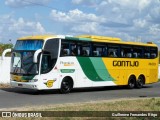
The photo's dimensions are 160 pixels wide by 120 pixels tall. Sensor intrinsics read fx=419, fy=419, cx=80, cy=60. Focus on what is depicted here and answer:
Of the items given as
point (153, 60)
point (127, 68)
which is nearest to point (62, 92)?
point (127, 68)

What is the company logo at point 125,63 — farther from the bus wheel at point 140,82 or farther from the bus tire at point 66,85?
the bus tire at point 66,85

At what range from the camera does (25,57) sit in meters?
21.6

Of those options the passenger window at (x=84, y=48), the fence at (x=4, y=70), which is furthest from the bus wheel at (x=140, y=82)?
the fence at (x=4, y=70)

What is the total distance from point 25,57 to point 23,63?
0.33 metres

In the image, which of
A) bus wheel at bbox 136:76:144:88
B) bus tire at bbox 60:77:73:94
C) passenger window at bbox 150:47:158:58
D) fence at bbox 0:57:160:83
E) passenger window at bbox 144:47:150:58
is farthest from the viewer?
passenger window at bbox 150:47:158:58

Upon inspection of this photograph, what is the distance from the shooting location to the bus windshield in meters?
21.2

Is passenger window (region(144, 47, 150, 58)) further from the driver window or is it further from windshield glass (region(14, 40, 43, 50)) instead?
windshield glass (region(14, 40, 43, 50))

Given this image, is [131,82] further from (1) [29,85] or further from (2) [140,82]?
(1) [29,85]

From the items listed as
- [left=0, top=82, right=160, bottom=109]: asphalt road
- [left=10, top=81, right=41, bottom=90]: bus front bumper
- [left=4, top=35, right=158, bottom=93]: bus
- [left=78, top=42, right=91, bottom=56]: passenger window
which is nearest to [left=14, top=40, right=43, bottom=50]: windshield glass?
[left=4, top=35, right=158, bottom=93]: bus

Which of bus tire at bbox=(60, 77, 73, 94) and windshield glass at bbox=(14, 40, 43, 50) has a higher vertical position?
windshield glass at bbox=(14, 40, 43, 50)

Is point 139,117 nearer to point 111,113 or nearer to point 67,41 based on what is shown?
point 111,113

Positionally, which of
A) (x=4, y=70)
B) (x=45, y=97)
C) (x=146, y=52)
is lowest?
(x=45, y=97)

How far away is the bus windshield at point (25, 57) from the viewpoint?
21234 millimetres

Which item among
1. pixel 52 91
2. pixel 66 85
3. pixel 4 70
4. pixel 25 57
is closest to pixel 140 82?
pixel 52 91
